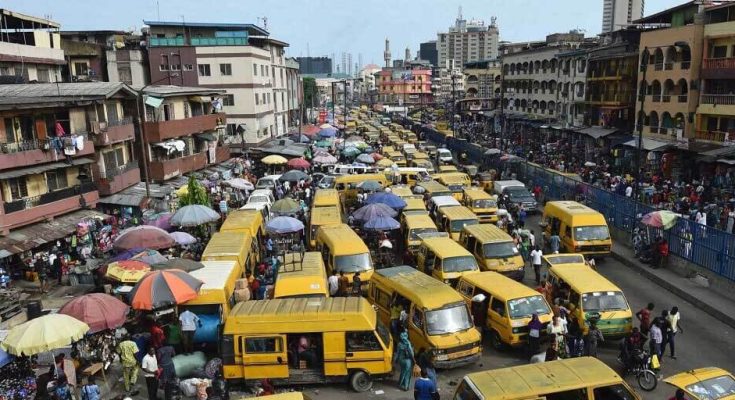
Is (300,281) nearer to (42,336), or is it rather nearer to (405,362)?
(405,362)

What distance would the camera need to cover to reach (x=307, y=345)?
493 inches

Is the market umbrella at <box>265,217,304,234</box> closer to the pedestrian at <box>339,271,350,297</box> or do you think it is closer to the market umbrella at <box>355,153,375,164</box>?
the pedestrian at <box>339,271,350,297</box>

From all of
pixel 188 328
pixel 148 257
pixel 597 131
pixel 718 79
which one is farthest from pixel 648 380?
pixel 597 131

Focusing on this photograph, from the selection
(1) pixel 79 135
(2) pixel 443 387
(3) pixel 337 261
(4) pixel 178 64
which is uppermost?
(4) pixel 178 64

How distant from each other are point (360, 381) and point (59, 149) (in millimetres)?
19324

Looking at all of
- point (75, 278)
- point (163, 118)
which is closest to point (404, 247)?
point (75, 278)

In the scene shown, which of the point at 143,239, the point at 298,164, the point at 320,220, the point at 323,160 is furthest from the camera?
the point at 323,160

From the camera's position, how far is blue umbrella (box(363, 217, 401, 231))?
22556mm

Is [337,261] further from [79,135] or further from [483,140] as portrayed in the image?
[483,140]

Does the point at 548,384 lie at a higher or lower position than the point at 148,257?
higher

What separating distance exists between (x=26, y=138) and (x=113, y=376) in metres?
15.0

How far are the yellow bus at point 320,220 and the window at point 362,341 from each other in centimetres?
1091

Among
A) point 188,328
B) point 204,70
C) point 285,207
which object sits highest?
point 204,70

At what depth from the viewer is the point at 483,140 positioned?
69.6 metres
